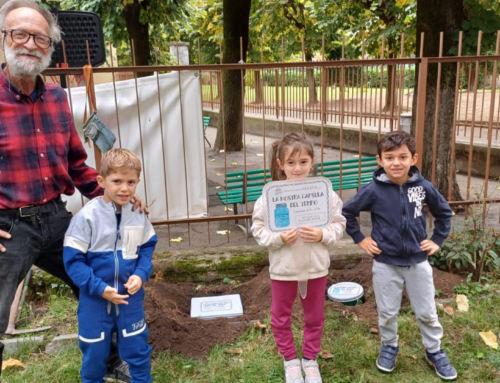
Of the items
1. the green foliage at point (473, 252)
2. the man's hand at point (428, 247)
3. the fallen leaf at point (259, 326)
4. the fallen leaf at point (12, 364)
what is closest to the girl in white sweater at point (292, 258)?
the man's hand at point (428, 247)

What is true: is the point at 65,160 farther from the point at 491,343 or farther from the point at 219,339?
the point at 491,343

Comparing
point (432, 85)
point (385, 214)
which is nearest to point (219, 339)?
point (385, 214)

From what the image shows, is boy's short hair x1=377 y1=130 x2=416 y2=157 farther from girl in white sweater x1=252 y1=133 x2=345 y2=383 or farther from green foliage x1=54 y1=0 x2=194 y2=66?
green foliage x1=54 y1=0 x2=194 y2=66

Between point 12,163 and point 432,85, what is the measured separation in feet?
14.6

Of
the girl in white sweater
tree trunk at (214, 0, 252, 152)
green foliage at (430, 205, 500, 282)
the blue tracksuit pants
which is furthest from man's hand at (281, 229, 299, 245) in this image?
tree trunk at (214, 0, 252, 152)

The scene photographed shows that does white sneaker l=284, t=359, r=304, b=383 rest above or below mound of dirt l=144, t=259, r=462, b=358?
above

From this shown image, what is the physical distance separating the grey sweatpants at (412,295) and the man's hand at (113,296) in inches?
58.0

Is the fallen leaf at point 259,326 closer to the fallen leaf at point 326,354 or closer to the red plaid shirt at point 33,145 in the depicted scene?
the fallen leaf at point 326,354

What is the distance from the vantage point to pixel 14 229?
2.39 metres

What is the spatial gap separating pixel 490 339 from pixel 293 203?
173cm

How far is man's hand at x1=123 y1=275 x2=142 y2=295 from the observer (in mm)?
2398

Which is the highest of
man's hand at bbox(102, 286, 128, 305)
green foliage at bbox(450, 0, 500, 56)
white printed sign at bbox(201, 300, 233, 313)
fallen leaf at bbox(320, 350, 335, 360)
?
green foliage at bbox(450, 0, 500, 56)

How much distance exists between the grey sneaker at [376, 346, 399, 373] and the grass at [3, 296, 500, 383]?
1.7 inches

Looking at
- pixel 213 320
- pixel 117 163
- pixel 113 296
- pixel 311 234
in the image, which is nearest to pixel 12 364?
pixel 113 296
